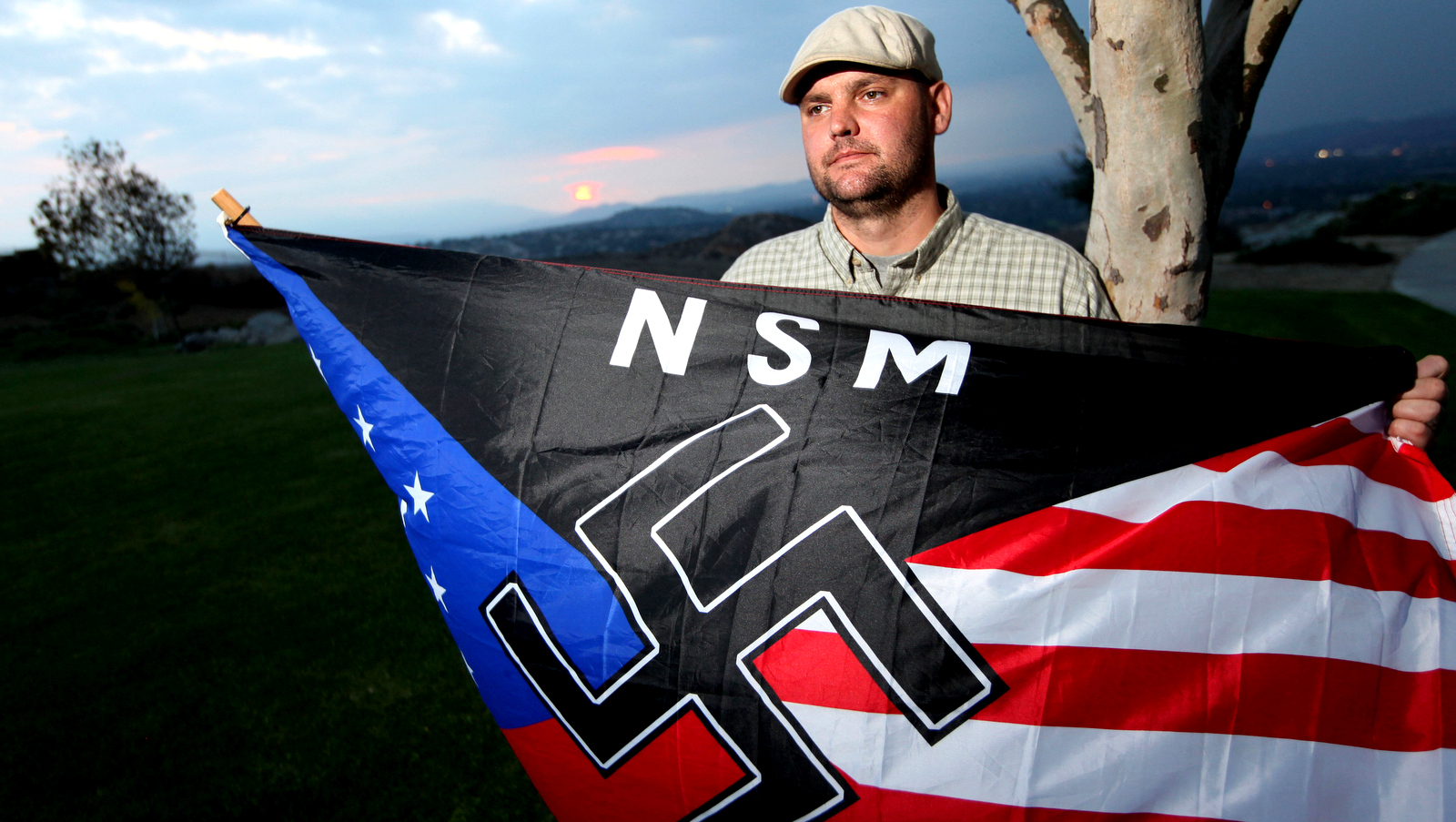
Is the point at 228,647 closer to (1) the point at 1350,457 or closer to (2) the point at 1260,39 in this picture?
(1) the point at 1350,457

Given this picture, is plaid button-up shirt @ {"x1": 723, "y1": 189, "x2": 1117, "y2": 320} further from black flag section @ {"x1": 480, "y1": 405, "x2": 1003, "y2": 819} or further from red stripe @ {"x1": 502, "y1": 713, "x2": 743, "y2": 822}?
red stripe @ {"x1": 502, "y1": 713, "x2": 743, "y2": 822}

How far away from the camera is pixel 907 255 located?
2.10 metres

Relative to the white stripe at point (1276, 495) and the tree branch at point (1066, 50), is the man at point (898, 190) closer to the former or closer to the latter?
the tree branch at point (1066, 50)

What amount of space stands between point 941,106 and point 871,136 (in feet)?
0.95

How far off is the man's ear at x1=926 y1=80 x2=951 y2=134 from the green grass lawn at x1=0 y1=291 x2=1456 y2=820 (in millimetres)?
1153

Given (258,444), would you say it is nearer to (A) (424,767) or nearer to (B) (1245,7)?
(A) (424,767)

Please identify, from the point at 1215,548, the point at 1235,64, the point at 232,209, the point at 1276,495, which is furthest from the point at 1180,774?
the point at 232,209

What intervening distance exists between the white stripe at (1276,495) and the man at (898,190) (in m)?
0.69

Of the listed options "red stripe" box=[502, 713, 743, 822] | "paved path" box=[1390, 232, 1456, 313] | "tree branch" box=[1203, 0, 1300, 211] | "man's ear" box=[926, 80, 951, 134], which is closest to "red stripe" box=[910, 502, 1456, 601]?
"red stripe" box=[502, 713, 743, 822]

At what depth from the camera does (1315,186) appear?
232ft

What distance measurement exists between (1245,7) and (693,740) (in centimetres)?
262

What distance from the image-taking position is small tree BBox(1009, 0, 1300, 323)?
76.3 inches

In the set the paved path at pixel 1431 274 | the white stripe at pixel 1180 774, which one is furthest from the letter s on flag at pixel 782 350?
the paved path at pixel 1431 274

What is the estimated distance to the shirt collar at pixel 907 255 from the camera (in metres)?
2.10
